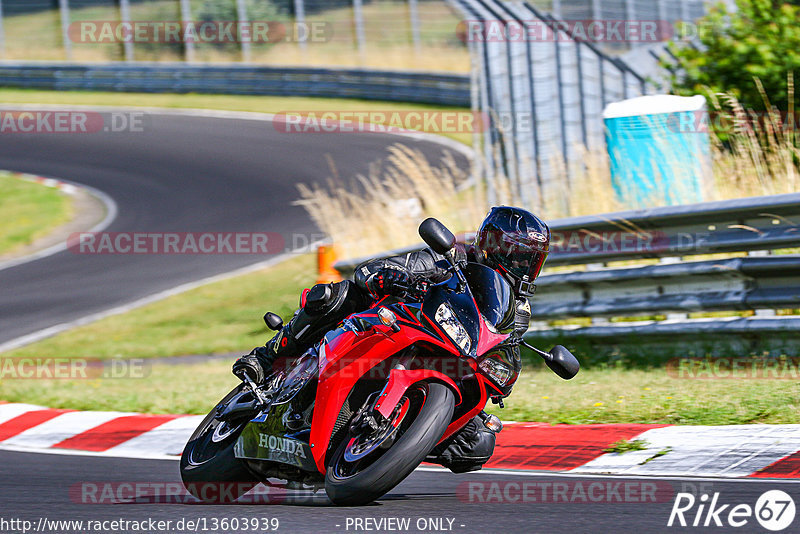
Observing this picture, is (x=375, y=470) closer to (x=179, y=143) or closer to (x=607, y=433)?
(x=607, y=433)

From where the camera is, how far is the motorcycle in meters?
4.78

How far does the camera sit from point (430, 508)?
5.36 m

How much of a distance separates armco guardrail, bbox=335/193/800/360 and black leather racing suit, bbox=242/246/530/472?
11.5 feet

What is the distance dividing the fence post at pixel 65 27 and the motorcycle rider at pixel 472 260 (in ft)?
93.3

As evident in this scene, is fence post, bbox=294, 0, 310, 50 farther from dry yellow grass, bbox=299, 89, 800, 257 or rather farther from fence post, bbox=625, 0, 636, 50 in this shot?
dry yellow grass, bbox=299, 89, 800, 257

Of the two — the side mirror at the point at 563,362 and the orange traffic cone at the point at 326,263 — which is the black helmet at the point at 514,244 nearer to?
the side mirror at the point at 563,362

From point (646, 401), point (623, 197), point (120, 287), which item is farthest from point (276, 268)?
point (646, 401)

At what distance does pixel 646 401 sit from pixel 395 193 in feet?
30.5

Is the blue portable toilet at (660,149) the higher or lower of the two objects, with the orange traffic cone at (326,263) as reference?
higher

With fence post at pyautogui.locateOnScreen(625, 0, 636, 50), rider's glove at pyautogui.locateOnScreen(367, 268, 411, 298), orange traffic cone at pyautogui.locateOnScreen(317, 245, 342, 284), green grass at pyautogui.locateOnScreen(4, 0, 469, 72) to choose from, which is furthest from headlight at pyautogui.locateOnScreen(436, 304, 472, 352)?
green grass at pyautogui.locateOnScreen(4, 0, 469, 72)

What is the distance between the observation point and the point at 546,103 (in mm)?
12148

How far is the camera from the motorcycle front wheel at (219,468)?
19.2ft

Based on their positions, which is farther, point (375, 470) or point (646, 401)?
point (646, 401)

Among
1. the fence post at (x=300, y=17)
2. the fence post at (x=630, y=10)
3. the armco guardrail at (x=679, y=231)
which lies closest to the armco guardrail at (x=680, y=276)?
the armco guardrail at (x=679, y=231)
